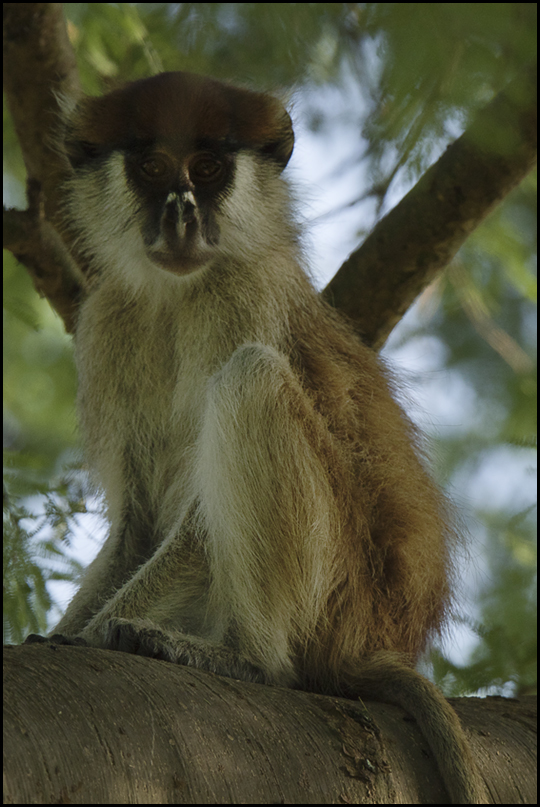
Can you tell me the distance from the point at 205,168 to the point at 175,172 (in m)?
0.19

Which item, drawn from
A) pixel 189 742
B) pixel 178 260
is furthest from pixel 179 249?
pixel 189 742

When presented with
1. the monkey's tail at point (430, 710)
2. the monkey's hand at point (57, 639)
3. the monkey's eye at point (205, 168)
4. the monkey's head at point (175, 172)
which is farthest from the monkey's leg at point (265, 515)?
the monkey's eye at point (205, 168)

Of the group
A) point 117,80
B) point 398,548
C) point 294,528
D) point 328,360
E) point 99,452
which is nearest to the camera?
point 294,528

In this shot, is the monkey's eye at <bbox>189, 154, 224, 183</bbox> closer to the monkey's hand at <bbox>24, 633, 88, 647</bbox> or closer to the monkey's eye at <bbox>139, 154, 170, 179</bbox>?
the monkey's eye at <bbox>139, 154, 170, 179</bbox>

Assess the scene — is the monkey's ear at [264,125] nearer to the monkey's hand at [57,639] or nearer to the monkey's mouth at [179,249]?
the monkey's mouth at [179,249]

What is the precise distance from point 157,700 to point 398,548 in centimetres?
148

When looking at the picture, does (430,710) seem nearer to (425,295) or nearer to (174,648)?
(174,648)

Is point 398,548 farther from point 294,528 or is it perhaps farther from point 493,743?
point 493,743

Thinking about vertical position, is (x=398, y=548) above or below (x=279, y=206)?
below

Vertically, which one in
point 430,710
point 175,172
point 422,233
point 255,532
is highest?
point 422,233

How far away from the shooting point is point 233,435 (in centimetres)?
321

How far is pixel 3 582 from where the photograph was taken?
12.1 ft

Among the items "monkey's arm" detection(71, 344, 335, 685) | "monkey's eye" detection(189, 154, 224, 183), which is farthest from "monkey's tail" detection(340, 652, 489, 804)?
"monkey's eye" detection(189, 154, 224, 183)

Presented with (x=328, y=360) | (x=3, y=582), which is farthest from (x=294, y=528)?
(x=3, y=582)
